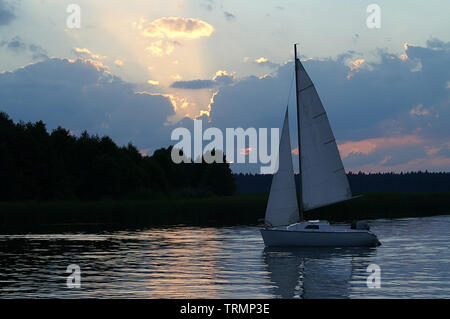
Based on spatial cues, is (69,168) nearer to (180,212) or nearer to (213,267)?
(180,212)

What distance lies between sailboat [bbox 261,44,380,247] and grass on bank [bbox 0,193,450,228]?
Answer: 106ft

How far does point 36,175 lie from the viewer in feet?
404

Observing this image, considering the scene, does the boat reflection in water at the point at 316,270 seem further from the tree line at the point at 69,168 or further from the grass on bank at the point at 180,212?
the tree line at the point at 69,168

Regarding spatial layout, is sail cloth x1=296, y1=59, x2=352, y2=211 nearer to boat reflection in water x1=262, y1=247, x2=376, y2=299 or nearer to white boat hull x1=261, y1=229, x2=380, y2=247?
white boat hull x1=261, y1=229, x2=380, y2=247

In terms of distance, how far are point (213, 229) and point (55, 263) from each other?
3180 cm

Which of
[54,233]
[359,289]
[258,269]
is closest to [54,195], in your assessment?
[54,233]

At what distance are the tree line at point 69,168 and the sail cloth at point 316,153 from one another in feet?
273

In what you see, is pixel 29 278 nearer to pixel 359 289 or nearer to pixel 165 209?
pixel 359 289

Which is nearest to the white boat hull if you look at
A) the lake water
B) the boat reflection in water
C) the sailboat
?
the sailboat

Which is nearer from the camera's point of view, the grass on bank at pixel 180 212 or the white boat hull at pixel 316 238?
the white boat hull at pixel 316 238

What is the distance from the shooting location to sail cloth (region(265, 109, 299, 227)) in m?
47.8

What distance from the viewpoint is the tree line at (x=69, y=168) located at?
402 feet

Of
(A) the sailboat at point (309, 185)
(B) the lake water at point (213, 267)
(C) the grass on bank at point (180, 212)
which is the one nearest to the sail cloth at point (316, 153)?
(A) the sailboat at point (309, 185)

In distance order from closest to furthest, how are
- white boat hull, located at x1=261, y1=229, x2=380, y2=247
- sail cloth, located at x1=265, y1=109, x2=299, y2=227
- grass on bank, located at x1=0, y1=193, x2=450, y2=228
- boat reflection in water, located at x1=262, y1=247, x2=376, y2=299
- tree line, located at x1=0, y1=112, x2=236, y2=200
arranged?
boat reflection in water, located at x1=262, y1=247, x2=376, y2=299 → white boat hull, located at x1=261, y1=229, x2=380, y2=247 → sail cloth, located at x1=265, y1=109, x2=299, y2=227 → grass on bank, located at x1=0, y1=193, x2=450, y2=228 → tree line, located at x1=0, y1=112, x2=236, y2=200
